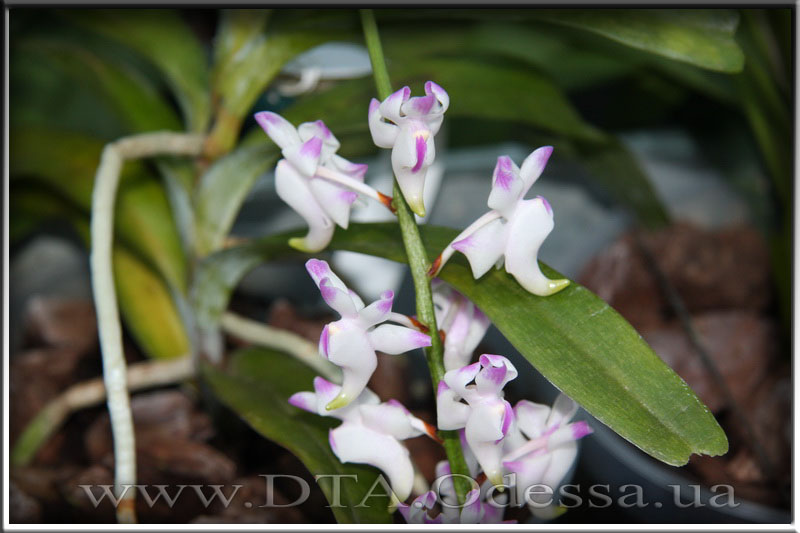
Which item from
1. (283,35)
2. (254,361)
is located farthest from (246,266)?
(283,35)

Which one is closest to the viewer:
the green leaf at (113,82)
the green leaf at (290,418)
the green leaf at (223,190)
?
the green leaf at (290,418)

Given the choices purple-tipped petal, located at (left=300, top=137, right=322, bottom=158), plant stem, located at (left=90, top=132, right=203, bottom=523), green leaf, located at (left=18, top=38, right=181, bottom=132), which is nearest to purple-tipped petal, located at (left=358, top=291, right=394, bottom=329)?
purple-tipped petal, located at (left=300, top=137, right=322, bottom=158)

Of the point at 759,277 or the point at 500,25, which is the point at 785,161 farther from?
the point at 500,25

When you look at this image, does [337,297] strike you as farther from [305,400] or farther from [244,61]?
[244,61]

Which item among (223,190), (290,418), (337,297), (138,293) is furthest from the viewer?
(138,293)

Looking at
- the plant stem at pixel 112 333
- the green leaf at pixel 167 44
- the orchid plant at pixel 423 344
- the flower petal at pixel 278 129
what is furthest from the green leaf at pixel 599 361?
the green leaf at pixel 167 44

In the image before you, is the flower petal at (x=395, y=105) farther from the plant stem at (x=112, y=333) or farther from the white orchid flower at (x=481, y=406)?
the plant stem at (x=112, y=333)

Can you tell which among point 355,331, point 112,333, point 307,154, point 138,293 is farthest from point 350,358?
point 138,293
